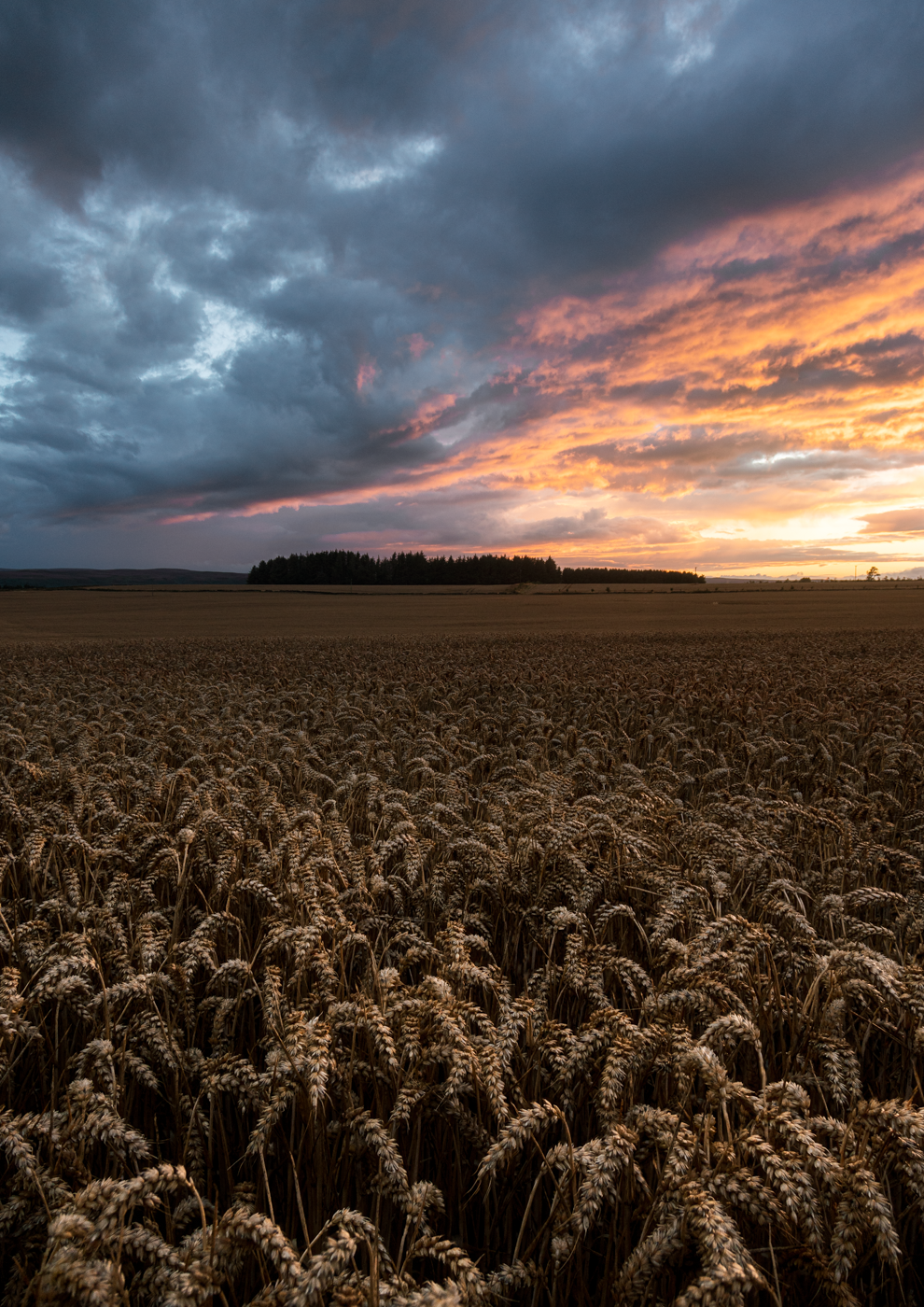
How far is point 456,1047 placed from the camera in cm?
261

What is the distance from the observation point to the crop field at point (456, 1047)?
77.2 inches

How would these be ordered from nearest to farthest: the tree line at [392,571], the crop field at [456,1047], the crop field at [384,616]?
the crop field at [456,1047], the crop field at [384,616], the tree line at [392,571]

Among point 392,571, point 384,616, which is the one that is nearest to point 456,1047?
point 384,616

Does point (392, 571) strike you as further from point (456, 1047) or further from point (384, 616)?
point (456, 1047)

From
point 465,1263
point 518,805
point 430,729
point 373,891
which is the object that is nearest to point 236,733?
point 430,729

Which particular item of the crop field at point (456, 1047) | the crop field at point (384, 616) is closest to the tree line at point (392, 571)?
the crop field at point (384, 616)

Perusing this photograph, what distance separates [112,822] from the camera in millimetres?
6117

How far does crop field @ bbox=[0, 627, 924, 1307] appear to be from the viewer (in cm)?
196

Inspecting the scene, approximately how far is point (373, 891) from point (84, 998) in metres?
1.68

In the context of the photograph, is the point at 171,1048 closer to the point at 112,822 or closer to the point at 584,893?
the point at 584,893

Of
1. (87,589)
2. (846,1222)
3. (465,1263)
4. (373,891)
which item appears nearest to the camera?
(465,1263)

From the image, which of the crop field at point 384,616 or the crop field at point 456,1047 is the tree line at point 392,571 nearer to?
the crop field at point 384,616

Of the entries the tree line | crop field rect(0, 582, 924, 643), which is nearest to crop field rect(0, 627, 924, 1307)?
crop field rect(0, 582, 924, 643)

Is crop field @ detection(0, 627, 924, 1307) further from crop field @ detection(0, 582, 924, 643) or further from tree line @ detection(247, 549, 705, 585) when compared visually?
tree line @ detection(247, 549, 705, 585)
